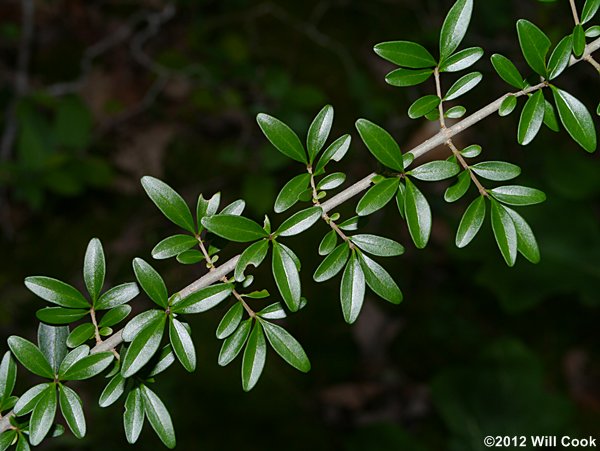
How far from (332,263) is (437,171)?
17 centimetres

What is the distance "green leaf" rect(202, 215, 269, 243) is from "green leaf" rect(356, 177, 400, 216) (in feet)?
0.43

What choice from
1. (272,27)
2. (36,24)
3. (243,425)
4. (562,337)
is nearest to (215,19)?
(272,27)

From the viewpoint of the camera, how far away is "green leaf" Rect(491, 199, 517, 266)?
2.72 feet

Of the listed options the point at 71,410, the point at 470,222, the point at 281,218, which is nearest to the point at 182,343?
the point at 71,410

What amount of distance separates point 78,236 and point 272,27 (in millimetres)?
1348

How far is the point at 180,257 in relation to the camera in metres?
0.84

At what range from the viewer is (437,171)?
80cm

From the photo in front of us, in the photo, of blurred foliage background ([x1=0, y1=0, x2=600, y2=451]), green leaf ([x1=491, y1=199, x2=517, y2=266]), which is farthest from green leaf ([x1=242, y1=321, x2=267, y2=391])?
blurred foliage background ([x1=0, y1=0, x2=600, y2=451])

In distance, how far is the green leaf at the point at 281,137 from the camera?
875 millimetres

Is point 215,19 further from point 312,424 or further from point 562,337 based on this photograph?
point 562,337

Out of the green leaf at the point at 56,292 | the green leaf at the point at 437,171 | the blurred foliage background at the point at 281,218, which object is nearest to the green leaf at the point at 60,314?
the green leaf at the point at 56,292

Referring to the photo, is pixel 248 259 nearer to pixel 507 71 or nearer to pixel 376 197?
pixel 376 197

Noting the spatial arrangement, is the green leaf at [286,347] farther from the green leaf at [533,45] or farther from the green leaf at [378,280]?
the green leaf at [533,45]

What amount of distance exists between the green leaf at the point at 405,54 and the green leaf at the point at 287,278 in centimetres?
28
